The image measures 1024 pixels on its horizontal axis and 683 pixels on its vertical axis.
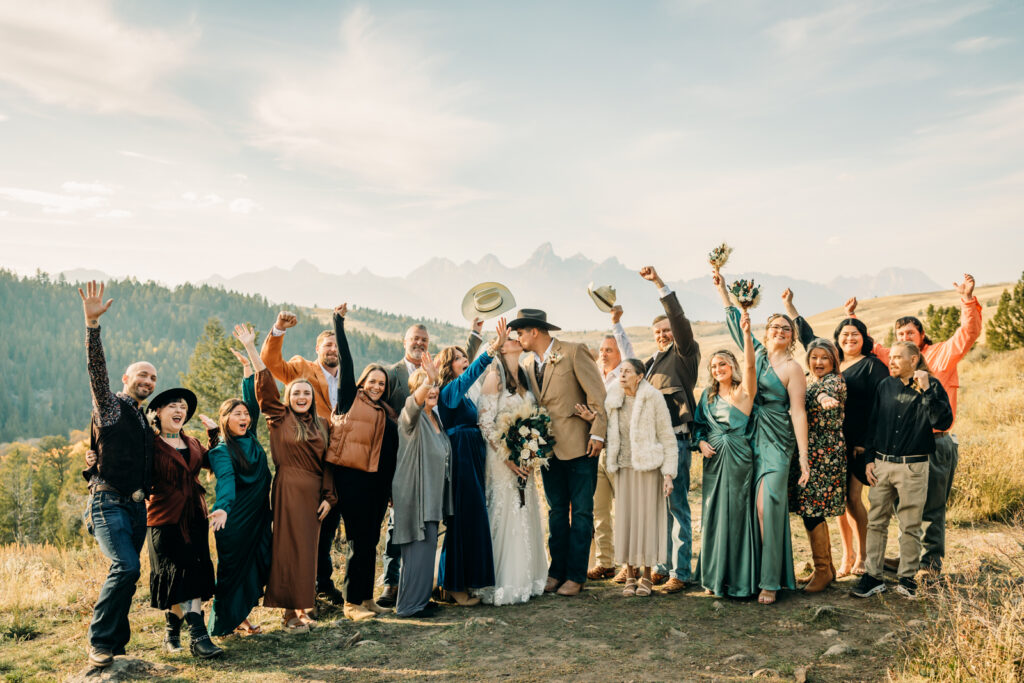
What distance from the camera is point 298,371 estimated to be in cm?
726

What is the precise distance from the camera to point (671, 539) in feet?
23.5

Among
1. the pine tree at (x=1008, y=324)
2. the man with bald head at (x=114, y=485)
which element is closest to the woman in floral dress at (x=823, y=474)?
the man with bald head at (x=114, y=485)

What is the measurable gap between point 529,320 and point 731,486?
2540mm

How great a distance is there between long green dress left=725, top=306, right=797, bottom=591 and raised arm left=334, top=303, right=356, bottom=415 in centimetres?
389

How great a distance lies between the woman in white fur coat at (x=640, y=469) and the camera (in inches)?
260

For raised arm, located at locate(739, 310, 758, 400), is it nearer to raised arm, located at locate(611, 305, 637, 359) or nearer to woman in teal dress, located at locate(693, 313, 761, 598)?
woman in teal dress, located at locate(693, 313, 761, 598)

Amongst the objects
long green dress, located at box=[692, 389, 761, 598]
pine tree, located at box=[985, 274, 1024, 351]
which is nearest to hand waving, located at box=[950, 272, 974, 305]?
long green dress, located at box=[692, 389, 761, 598]

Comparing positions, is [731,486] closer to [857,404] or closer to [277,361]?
[857,404]

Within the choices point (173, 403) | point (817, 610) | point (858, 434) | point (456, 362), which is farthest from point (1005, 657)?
point (173, 403)

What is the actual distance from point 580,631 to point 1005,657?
298 centimetres

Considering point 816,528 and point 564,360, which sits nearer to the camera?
point 816,528

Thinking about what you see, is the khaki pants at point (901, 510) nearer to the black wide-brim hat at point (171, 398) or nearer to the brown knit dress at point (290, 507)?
the brown knit dress at point (290, 507)

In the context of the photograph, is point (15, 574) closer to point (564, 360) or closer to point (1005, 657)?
point (564, 360)

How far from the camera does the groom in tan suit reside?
674cm
